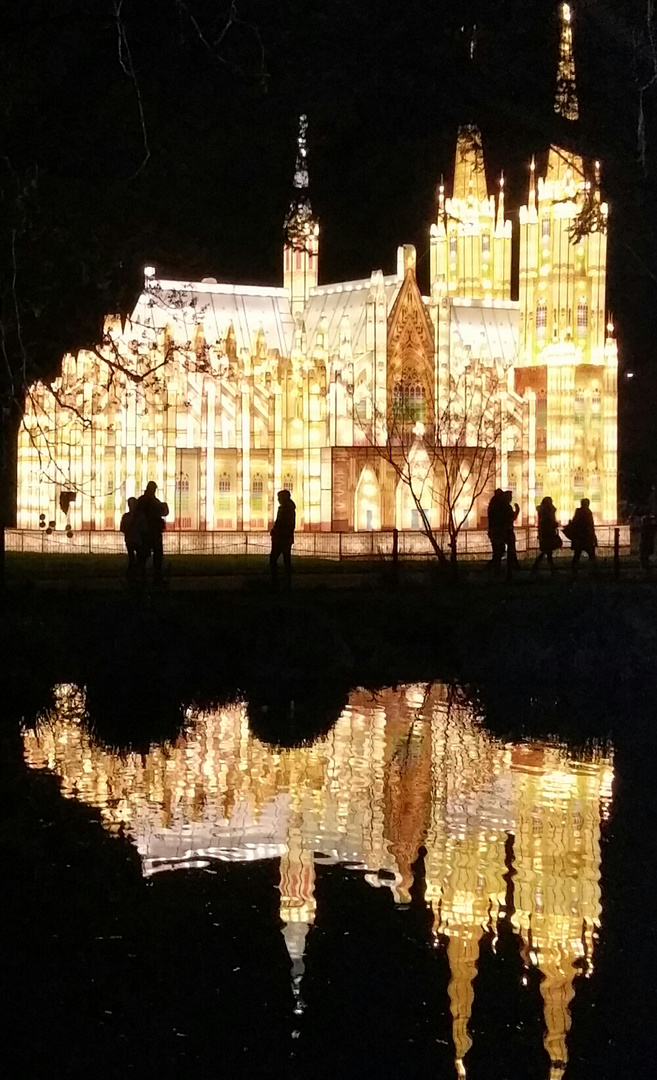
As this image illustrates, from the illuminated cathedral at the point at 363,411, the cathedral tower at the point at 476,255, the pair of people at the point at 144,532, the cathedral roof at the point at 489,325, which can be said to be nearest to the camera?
the pair of people at the point at 144,532

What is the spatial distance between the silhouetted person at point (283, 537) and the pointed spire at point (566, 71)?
12.2m

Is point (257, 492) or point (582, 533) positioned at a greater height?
point (257, 492)

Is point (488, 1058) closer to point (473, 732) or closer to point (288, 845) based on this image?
point (288, 845)

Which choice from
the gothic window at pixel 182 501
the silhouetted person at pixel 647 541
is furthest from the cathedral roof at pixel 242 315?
the silhouetted person at pixel 647 541

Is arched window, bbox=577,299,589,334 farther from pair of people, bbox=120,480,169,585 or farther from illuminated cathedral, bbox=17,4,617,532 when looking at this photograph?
pair of people, bbox=120,480,169,585

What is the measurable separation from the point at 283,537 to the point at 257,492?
3870cm

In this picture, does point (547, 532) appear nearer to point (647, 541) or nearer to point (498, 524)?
point (498, 524)

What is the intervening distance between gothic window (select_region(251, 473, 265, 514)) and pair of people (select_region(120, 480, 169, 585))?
38346 mm

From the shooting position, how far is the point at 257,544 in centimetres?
4759

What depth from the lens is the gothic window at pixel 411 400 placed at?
67.9 meters

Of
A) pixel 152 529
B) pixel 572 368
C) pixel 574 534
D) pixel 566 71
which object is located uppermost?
pixel 572 368

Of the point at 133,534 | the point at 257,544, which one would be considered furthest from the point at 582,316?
the point at 133,534

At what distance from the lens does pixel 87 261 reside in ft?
72.1

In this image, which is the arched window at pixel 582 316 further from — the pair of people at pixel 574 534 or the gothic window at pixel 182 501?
the pair of people at pixel 574 534
